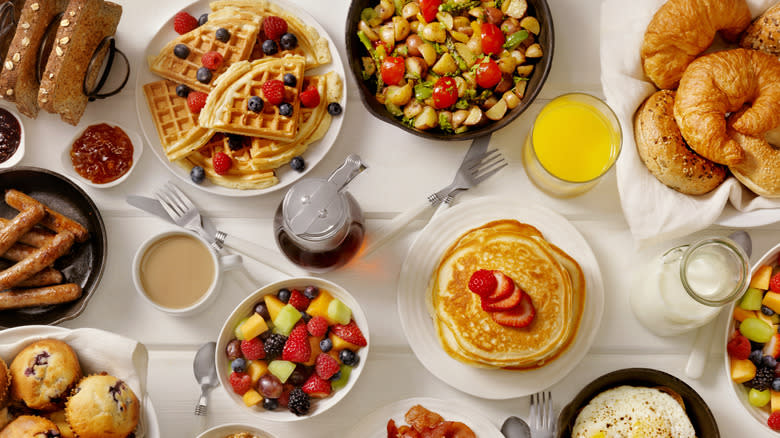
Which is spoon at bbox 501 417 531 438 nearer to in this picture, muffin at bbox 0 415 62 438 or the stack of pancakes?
the stack of pancakes

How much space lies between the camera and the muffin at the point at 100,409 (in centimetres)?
174

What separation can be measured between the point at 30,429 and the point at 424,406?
3.78 feet

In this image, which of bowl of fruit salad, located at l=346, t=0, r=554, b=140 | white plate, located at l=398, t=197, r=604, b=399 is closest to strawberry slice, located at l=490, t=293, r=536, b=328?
white plate, located at l=398, t=197, r=604, b=399

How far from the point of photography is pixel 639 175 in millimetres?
2086

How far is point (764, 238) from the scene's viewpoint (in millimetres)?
2186

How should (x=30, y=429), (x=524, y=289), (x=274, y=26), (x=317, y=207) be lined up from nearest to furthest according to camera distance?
(x=30, y=429) → (x=317, y=207) → (x=524, y=289) → (x=274, y=26)

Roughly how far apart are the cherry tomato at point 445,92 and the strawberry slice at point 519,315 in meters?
0.68

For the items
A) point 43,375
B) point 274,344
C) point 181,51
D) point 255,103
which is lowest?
point 274,344

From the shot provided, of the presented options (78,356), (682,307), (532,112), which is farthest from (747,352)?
(78,356)

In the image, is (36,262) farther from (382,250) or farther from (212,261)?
(382,250)

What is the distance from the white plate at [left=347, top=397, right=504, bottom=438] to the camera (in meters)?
2.06

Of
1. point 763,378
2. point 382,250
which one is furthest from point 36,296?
point 763,378

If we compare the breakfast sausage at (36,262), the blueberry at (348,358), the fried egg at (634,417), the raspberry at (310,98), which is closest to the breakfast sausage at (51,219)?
the breakfast sausage at (36,262)

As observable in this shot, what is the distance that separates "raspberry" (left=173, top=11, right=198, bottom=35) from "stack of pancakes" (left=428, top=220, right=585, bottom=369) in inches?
48.0
